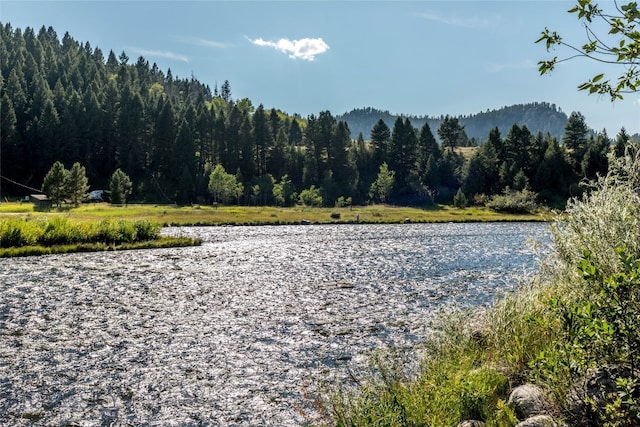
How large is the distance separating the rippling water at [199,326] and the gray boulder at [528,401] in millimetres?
5694

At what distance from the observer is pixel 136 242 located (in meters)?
55.2

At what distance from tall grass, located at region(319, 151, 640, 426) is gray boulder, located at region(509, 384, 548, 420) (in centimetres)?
20

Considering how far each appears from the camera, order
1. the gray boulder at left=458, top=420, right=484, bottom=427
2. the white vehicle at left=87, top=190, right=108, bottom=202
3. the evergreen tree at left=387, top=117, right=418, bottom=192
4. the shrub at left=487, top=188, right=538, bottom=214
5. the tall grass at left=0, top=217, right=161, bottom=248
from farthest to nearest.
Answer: the evergreen tree at left=387, top=117, right=418, bottom=192 → the white vehicle at left=87, top=190, right=108, bottom=202 → the shrub at left=487, top=188, right=538, bottom=214 → the tall grass at left=0, top=217, right=161, bottom=248 → the gray boulder at left=458, top=420, right=484, bottom=427

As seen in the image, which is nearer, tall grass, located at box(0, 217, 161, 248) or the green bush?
tall grass, located at box(0, 217, 161, 248)

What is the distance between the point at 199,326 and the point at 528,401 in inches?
628

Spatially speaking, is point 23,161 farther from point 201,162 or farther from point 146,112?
point 201,162

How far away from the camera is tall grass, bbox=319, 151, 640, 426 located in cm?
904

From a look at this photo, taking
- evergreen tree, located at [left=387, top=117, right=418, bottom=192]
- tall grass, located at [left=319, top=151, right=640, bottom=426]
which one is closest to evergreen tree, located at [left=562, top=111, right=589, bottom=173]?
evergreen tree, located at [left=387, top=117, right=418, bottom=192]

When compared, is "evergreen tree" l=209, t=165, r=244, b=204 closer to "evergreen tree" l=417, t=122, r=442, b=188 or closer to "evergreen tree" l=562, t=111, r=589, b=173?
"evergreen tree" l=417, t=122, r=442, b=188

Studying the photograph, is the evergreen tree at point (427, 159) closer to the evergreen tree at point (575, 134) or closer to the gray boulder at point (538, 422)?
the evergreen tree at point (575, 134)

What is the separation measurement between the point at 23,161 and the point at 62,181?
68.1 metres

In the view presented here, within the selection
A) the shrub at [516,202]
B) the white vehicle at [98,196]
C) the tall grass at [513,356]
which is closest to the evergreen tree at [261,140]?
the white vehicle at [98,196]

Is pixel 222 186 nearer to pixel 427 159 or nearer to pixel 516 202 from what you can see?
pixel 427 159

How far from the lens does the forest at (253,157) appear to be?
493 ft
